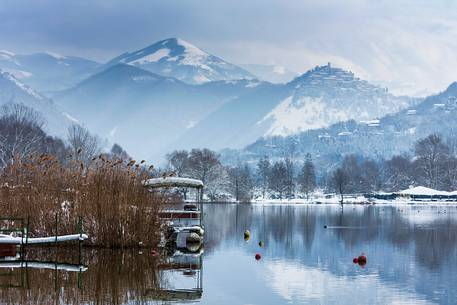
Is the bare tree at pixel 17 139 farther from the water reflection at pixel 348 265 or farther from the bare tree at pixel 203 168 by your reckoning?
the water reflection at pixel 348 265

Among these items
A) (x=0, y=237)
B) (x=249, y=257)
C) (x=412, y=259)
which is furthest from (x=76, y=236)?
(x=412, y=259)

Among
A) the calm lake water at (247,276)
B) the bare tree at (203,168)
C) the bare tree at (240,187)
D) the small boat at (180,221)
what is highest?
the bare tree at (203,168)

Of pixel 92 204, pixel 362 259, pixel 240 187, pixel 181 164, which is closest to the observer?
pixel 362 259

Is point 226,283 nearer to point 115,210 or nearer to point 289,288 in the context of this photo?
point 289,288

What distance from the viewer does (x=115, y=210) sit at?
1380 inches

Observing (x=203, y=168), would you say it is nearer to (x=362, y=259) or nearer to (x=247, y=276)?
(x=362, y=259)

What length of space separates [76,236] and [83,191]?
4.43m

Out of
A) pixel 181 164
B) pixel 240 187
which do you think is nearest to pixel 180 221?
pixel 181 164

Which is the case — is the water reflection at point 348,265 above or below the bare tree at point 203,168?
below

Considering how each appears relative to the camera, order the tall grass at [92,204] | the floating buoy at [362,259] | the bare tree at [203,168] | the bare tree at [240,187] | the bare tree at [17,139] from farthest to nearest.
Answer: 1. the bare tree at [240,187]
2. the bare tree at [203,168]
3. the bare tree at [17,139]
4. the tall grass at [92,204]
5. the floating buoy at [362,259]

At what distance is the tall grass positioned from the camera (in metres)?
35.3

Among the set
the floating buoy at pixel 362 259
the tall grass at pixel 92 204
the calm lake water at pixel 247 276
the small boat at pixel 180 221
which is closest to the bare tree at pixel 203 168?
the small boat at pixel 180 221

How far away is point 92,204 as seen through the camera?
1390 inches

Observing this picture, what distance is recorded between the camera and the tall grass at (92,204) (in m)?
35.3
